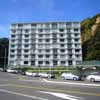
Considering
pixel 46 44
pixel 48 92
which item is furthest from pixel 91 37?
pixel 48 92

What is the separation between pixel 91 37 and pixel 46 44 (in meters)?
25.8

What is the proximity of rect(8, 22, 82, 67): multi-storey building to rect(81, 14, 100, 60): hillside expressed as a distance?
21.4ft

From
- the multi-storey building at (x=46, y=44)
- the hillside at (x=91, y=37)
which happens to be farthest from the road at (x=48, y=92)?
the hillside at (x=91, y=37)

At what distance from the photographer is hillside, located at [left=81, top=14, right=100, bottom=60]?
67.0 metres

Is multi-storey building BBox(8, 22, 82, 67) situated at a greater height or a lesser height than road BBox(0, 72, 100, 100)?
greater

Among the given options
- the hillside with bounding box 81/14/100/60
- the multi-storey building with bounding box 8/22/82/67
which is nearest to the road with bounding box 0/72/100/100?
the multi-storey building with bounding box 8/22/82/67

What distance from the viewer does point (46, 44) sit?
6838cm

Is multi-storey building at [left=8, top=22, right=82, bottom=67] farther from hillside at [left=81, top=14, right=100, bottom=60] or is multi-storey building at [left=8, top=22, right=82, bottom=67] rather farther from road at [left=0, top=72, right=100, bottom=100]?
road at [left=0, top=72, right=100, bottom=100]

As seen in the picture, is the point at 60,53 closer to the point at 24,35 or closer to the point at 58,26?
the point at 58,26

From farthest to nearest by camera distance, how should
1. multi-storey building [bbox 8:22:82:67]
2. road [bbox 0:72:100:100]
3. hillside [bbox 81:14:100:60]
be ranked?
hillside [bbox 81:14:100:60], multi-storey building [bbox 8:22:82:67], road [bbox 0:72:100:100]

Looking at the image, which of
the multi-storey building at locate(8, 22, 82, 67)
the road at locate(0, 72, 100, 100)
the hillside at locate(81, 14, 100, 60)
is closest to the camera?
the road at locate(0, 72, 100, 100)

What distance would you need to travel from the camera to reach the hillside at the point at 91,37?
67000mm

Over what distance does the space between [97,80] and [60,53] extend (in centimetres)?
4237

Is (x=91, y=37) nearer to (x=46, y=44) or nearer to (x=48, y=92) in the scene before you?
(x=46, y=44)
